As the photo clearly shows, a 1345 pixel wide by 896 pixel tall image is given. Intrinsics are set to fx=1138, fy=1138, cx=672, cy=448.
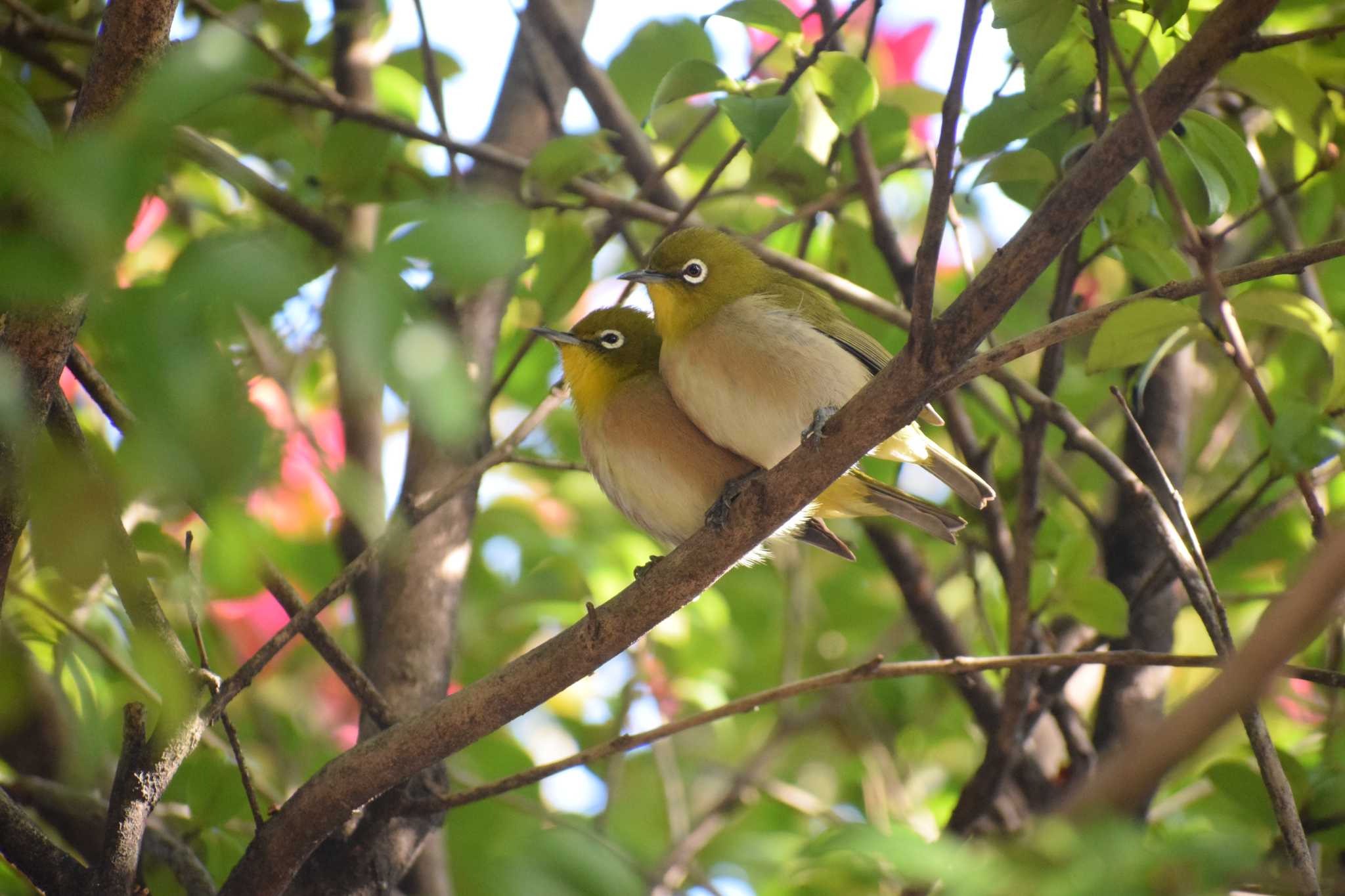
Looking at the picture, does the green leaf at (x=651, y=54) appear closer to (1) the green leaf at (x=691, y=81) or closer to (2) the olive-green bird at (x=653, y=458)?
(2) the olive-green bird at (x=653, y=458)

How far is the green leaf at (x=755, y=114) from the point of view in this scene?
8.20 feet

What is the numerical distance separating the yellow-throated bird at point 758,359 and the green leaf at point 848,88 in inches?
31.7

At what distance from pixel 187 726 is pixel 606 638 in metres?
0.94

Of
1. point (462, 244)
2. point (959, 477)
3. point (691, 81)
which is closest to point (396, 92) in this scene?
point (691, 81)

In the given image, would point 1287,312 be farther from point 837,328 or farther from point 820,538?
point 820,538

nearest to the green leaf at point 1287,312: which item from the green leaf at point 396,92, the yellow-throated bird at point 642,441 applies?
the yellow-throated bird at point 642,441

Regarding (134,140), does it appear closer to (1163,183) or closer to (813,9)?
(1163,183)

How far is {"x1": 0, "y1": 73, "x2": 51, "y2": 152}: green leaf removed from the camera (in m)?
1.99

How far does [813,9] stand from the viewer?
359cm

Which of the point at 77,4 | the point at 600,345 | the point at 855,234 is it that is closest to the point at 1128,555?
the point at 855,234

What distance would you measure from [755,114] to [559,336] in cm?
168

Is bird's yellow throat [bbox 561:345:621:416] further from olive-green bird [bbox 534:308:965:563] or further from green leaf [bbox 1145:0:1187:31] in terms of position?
green leaf [bbox 1145:0:1187:31]

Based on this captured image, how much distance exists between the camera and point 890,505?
377 centimetres

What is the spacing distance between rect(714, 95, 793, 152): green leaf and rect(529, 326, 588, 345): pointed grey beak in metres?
1.47
